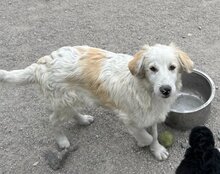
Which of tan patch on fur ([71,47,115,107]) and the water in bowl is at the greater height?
tan patch on fur ([71,47,115,107])

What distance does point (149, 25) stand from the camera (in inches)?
259

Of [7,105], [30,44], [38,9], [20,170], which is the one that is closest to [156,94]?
[20,170]

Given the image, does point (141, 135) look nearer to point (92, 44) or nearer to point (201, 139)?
point (201, 139)

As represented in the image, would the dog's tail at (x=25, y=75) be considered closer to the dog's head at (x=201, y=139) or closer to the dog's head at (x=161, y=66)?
the dog's head at (x=161, y=66)

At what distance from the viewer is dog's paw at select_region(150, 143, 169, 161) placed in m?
4.67

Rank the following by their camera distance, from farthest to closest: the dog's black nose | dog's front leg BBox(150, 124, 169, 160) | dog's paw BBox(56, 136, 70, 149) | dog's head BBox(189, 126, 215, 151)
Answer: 1. dog's paw BBox(56, 136, 70, 149)
2. dog's front leg BBox(150, 124, 169, 160)
3. the dog's black nose
4. dog's head BBox(189, 126, 215, 151)

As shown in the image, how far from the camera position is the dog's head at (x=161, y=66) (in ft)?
12.4

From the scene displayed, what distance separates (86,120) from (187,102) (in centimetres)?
138

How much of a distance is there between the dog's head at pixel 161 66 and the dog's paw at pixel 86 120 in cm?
142

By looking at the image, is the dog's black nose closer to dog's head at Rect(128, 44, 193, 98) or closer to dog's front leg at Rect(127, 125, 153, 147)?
dog's head at Rect(128, 44, 193, 98)

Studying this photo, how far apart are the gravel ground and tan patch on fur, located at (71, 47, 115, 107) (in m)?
0.82

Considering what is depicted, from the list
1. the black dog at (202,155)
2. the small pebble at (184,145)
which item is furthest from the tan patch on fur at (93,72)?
the black dog at (202,155)

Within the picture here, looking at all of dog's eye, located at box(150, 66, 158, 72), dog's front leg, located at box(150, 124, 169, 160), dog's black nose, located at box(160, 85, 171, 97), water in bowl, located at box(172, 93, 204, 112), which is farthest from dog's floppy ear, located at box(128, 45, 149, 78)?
water in bowl, located at box(172, 93, 204, 112)

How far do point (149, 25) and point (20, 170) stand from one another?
3214 mm
